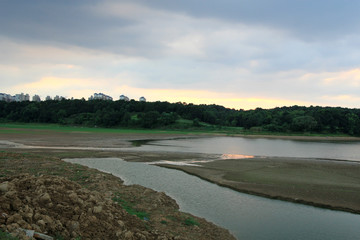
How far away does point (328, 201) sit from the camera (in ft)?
59.9

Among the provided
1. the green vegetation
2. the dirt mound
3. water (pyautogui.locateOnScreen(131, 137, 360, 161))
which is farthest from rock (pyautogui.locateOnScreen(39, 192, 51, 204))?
water (pyautogui.locateOnScreen(131, 137, 360, 161))

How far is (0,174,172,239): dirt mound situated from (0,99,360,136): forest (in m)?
129

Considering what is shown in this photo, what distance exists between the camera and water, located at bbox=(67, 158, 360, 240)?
1347 cm

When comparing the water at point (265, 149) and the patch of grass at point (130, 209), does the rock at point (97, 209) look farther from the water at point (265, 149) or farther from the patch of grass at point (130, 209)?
the water at point (265, 149)

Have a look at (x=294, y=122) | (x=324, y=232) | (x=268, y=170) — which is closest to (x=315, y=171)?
(x=268, y=170)

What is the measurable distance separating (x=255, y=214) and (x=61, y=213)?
35.5ft

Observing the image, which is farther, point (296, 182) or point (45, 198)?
point (296, 182)

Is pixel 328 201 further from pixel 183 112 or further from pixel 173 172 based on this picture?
pixel 183 112

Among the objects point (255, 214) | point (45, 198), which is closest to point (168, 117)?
point (255, 214)

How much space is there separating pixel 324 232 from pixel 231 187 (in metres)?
8.56

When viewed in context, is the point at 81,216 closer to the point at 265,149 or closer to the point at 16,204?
the point at 16,204

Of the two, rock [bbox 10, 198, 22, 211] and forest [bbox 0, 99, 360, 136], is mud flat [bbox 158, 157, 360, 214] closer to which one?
rock [bbox 10, 198, 22, 211]

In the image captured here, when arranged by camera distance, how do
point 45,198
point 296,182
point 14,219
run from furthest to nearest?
point 296,182
point 45,198
point 14,219

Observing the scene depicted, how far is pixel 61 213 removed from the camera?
9906 millimetres
